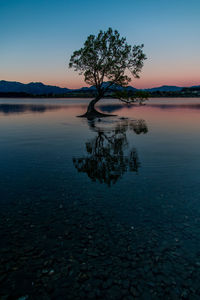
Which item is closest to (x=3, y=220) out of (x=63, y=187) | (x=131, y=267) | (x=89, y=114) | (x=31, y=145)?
(x=63, y=187)

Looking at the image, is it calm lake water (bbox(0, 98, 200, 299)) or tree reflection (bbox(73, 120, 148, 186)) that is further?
tree reflection (bbox(73, 120, 148, 186))

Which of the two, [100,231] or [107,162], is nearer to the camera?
[100,231]

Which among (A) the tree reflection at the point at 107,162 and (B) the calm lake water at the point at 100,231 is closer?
(B) the calm lake water at the point at 100,231

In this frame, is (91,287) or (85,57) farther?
(85,57)

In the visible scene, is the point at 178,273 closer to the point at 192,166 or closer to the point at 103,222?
the point at 103,222

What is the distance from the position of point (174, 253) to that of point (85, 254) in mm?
2894

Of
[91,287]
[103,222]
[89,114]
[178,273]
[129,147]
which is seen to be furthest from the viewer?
[89,114]

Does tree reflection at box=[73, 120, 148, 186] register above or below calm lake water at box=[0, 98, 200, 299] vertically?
above

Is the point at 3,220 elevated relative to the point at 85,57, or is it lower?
lower

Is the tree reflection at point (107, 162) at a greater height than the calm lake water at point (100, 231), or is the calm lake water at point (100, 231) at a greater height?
the tree reflection at point (107, 162)

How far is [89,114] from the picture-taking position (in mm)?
56031

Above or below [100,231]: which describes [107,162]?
above

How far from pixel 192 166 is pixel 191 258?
9.31 meters

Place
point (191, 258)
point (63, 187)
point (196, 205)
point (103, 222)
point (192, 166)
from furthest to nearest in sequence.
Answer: point (192, 166) < point (63, 187) < point (196, 205) < point (103, 222) < point (191, 258)
